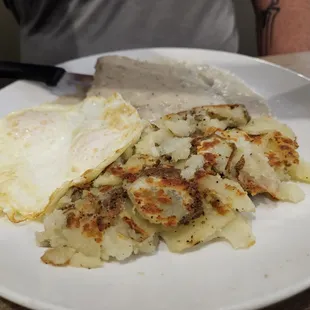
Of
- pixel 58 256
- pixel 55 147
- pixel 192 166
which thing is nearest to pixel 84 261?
pixel 58 256

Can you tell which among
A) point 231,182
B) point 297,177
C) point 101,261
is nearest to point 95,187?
point 101,261

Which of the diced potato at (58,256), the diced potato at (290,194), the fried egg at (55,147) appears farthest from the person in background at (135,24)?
the diced potato at (58,256)

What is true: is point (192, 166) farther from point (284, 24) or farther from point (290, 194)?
point (284, 24)

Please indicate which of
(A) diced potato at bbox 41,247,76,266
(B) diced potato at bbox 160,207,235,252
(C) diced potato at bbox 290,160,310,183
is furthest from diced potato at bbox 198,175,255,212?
(A) diced potato at bbox 41,247,76,266

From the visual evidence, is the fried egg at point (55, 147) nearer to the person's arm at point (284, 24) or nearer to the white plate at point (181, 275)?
the white plate at point (181, 275)

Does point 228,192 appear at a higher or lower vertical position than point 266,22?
higher

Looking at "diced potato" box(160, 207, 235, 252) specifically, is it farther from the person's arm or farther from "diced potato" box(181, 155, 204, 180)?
the person's arm

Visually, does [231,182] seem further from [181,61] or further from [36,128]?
[181,61]
